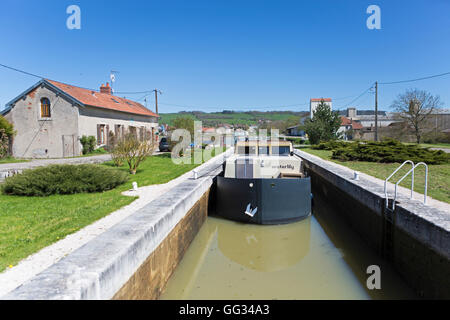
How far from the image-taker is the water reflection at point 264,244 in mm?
6434

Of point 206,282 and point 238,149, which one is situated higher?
point 238,149

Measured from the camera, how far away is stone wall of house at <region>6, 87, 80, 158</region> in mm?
21469

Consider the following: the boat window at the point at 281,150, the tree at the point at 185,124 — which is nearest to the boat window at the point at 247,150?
Answer: the boat window at the point at 281,150

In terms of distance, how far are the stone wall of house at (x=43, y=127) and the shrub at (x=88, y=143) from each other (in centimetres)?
42

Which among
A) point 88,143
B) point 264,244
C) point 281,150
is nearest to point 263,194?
point 264,244

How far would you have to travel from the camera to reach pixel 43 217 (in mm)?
6148

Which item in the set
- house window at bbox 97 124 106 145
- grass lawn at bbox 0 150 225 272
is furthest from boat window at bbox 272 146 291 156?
house window at bbox 97 124 106 145

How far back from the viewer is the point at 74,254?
11.5 feet

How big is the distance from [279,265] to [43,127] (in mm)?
21151

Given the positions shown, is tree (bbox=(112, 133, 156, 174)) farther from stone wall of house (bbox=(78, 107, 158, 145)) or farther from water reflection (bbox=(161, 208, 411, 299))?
stone wall of house (bbox=(78, 107, 158, 145))

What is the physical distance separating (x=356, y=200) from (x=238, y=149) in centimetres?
559

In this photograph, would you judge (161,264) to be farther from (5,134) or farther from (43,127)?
(43,127)
